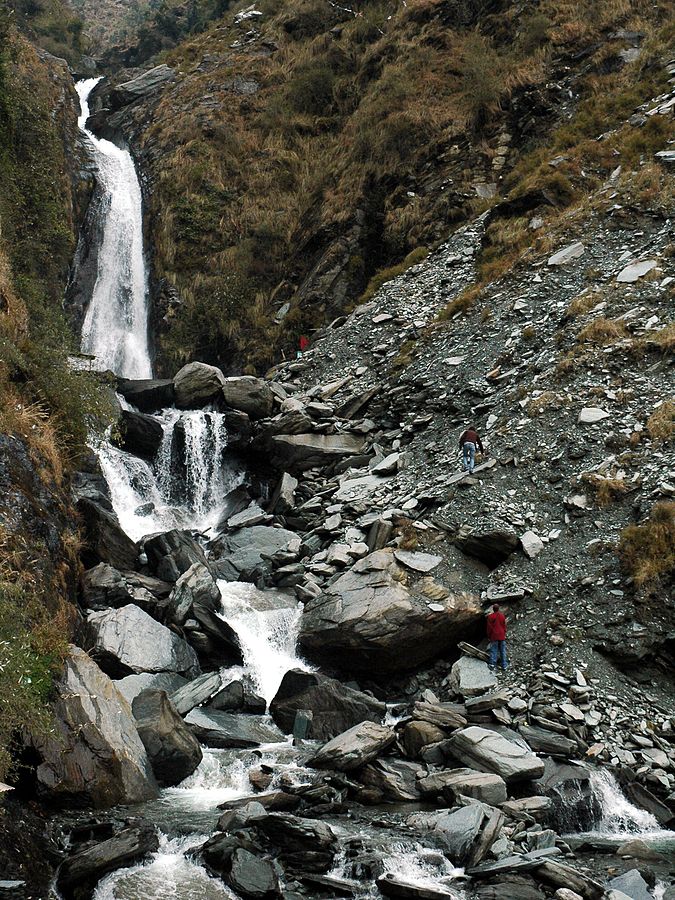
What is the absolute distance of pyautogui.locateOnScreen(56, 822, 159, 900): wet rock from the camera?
7.37 meters

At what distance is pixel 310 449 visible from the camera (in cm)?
2116

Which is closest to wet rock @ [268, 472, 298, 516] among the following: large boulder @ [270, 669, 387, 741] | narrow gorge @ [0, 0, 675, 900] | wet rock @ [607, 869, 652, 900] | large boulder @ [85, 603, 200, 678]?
narrow gorge @ [0, 0, 675, 900]

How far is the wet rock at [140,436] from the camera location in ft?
71.2

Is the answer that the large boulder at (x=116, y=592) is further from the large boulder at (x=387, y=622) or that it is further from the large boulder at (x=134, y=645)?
Answer: the large boulder at (x=387, y=622)

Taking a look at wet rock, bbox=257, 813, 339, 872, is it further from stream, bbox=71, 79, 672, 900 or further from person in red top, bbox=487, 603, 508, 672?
person in red top, bbox=487, 603, 508, 672

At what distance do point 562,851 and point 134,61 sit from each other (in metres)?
64.8

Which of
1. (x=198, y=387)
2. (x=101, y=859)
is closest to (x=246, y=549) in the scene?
(x=198, y=387)

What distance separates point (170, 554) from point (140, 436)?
667 cm

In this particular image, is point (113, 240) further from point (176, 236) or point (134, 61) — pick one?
point (134, 61)

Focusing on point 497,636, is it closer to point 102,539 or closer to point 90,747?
point 90,747

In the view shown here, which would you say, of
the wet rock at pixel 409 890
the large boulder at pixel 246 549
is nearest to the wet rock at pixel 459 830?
the wet rock at pixel 409 890

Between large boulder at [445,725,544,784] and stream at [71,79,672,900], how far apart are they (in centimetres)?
115

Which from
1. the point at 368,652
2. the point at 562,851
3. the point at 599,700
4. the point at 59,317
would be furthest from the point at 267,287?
the point at 562,851

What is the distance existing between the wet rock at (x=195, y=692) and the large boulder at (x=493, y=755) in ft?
13.7
